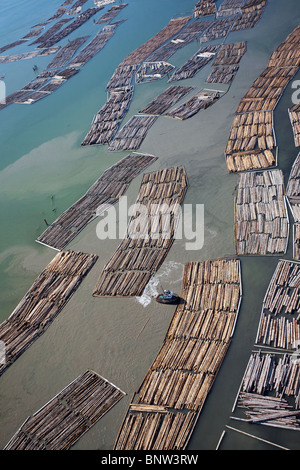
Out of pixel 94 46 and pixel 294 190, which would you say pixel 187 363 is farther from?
pixel 94 46

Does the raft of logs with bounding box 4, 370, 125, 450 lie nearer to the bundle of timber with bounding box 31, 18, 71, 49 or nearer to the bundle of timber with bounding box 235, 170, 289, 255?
the bundle of timber with bounding box 235, 170, 289, 255

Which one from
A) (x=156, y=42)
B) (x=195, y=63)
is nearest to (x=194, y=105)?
(x=195, y=63)

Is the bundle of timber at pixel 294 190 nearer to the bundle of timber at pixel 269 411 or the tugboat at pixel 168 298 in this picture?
the tugboat at pixel 168 298
